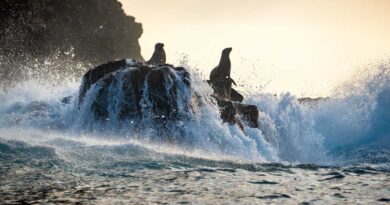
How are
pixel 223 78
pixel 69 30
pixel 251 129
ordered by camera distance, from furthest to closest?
pixel 69 30 < pixel 223 78 < pixel 251 129

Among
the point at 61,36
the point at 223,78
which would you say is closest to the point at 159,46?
the point at 223,78

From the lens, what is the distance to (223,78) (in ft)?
58.4

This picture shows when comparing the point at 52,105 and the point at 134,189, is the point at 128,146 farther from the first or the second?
the point at 52,105

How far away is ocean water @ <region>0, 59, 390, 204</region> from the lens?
5062 mm

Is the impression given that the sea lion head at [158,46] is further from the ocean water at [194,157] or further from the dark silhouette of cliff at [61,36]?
the dark silhouette of cliff at [61,36]

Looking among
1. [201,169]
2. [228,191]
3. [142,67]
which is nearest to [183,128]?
[142,67]

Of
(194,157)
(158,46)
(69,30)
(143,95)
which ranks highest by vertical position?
(69,30)

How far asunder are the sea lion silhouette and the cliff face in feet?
77.0

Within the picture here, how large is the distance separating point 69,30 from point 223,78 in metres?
33.9

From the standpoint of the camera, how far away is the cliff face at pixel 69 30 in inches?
1478

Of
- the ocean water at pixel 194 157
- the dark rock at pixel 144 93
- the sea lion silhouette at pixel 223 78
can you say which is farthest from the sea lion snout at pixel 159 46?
the dark rock at pixel 144 93

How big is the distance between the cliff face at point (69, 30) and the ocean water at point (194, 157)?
21.5 metres

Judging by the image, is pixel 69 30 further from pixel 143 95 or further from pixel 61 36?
pixel 143 95

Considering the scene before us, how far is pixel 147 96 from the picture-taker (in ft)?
40.7
